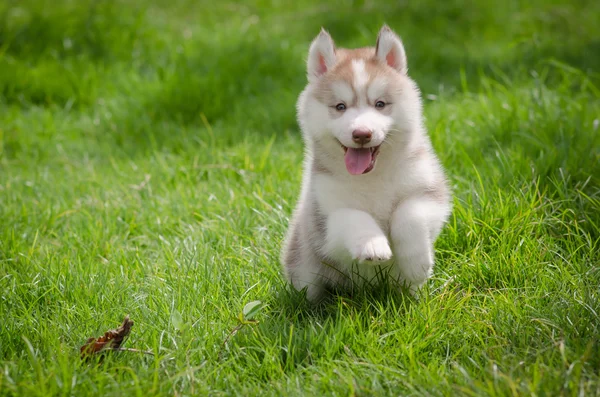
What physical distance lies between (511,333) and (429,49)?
442 cm

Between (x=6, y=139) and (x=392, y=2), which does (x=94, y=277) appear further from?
(x=392, y=2)

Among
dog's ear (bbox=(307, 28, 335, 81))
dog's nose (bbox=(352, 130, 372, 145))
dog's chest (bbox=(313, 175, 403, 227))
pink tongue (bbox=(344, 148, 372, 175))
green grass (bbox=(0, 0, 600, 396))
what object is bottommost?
green grass (bbox=(0, 0, 600, 396))

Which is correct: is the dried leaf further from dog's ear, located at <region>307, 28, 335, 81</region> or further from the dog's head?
dog's ear, located at <region>307, 28, 335, 81</region>

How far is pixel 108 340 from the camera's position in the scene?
2.68m

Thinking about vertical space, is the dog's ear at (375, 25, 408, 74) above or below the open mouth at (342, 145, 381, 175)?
above

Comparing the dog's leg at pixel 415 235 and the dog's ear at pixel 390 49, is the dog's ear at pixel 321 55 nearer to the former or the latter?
the dog's ear at pixel 390 49

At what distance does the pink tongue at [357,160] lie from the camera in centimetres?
290

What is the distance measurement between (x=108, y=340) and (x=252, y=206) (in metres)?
1.50

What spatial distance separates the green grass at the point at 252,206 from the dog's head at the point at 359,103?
0.65m

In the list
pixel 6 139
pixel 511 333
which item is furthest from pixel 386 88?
pixel 6 139

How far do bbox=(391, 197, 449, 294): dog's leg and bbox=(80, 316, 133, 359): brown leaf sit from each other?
1154 millimetres

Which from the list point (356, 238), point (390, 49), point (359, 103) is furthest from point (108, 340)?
point (390, 49)

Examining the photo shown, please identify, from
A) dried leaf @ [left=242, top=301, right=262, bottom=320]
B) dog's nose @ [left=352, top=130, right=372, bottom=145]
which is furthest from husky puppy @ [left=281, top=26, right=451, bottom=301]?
dried leaf @ [left=242, top=301, right=262, bottom=320]

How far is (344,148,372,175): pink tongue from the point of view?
2904 mm
